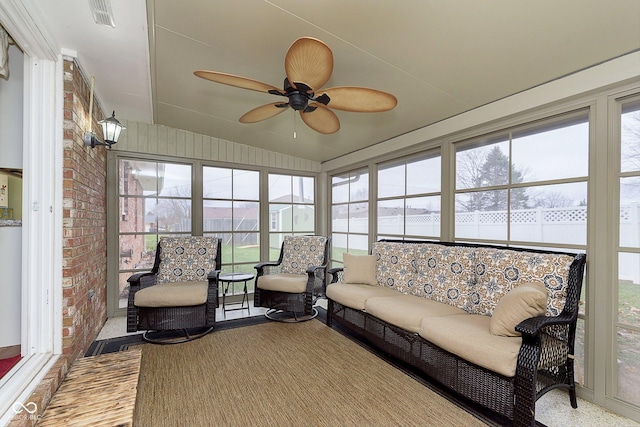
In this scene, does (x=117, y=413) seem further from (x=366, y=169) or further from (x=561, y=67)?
(x=366, y=169)

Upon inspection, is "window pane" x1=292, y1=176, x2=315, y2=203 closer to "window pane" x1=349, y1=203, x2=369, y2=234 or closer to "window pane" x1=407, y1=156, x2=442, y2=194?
"window pane" x1=349, y1=203, x2=369, y2=234

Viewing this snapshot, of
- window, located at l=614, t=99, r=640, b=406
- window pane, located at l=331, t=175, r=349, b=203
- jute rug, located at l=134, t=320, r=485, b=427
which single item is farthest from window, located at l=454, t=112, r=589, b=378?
window pane, located at l=331, t=175, r=349, b=203

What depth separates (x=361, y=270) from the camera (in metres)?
3.70

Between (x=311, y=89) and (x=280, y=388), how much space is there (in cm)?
225

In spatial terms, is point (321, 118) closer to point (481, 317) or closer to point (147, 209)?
point (481, 317)

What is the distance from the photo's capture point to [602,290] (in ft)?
7.19

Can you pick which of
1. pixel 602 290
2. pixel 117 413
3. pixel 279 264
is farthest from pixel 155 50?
pixel 602 290

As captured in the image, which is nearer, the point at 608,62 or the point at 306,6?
the point at 306,6

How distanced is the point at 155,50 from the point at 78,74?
0.69 m

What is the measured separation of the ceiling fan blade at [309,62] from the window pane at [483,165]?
2.05m

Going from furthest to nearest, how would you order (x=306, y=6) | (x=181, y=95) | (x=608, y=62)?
(x=181, y=95) → (x=608, y=62) → (x=306, y=6)

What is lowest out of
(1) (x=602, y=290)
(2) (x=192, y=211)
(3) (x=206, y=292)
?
(3) (x=206, y=292)

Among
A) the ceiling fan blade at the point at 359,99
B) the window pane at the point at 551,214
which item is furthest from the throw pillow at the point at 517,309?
the ceiling fan blade at the point at 359,99

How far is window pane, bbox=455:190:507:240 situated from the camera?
296 centimetres
